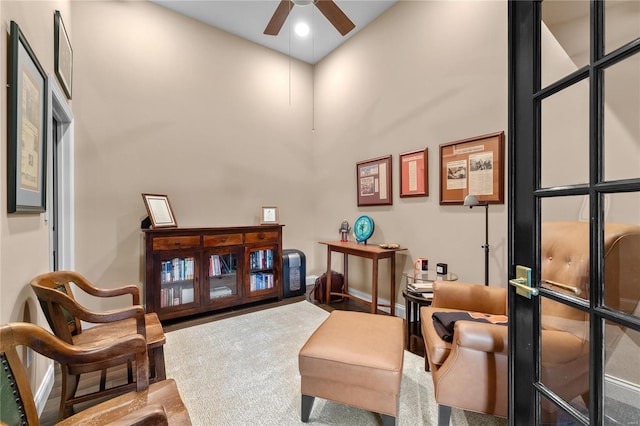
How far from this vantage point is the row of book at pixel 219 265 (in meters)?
3.16

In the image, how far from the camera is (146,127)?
3162 millimetres

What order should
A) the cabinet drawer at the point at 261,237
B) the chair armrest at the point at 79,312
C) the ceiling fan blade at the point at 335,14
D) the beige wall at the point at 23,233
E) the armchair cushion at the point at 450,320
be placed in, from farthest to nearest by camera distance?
the cabinet drawer at the point at 261,237 → the ceiling fan blade at the point at 335,14 → the armchair cushion at the point at 450,320 → the chair armrest at the point at 79,312 → the beige wall at the point at 23,233

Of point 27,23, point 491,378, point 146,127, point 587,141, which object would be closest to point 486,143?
point 587,141

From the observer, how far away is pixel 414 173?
9.76 ft

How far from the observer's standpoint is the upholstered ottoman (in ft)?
4.55

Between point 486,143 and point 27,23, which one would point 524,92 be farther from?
point 27,23

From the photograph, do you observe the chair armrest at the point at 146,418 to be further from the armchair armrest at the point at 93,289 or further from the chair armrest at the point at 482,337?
the armchair armrest at the point at 93,289

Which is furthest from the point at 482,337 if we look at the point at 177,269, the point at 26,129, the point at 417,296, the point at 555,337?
the point at 177,269

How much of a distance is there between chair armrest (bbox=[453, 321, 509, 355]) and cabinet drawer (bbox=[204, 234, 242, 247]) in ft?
8.62

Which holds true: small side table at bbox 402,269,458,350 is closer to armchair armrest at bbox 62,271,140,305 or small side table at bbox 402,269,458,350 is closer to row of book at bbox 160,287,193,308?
armchair armrest at bbox 62,271,140,305

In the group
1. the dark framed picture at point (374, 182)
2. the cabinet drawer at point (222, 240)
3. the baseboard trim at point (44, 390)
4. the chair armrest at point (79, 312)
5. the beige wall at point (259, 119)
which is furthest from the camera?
the dark framed picture at point (374, 182)

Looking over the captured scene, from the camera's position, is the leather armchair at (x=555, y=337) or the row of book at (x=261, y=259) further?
the row of book at (x=261, y=259)

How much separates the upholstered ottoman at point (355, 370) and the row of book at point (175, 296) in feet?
6.60

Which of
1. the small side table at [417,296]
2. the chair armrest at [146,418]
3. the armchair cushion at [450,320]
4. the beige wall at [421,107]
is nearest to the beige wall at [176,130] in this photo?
the beige wall at [421,107]
